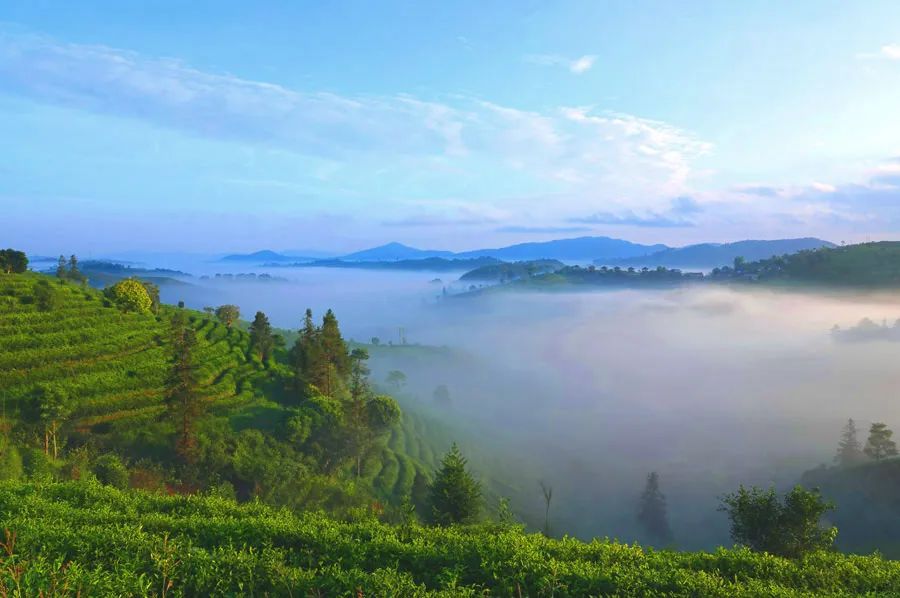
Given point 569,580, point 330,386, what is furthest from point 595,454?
point 569,580

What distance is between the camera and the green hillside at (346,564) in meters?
13.5

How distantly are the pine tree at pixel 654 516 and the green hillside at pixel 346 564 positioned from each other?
275ft

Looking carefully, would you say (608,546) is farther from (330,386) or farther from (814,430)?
(814,430)

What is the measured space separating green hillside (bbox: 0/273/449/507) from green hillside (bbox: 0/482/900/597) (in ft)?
102

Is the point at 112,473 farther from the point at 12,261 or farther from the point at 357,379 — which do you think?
the point at 12,261

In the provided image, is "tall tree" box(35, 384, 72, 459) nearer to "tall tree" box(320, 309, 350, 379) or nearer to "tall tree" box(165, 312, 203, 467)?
"tall tree" box(165, 312, 203, 467)

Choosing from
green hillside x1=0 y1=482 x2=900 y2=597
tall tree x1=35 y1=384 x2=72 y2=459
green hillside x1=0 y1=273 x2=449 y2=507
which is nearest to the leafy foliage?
green hillside x1=0 y1=482 x2=900 y2=597

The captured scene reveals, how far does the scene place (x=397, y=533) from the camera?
20109 mm

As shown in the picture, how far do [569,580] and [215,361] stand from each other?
76.0m

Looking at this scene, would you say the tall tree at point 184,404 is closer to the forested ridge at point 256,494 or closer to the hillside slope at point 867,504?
the forested ridge at point 256,494

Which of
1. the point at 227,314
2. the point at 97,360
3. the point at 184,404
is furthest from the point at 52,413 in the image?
the point at 227,314

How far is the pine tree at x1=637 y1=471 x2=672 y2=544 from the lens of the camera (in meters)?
91.9

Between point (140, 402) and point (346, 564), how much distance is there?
57.1 metres

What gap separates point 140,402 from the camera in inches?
2373
